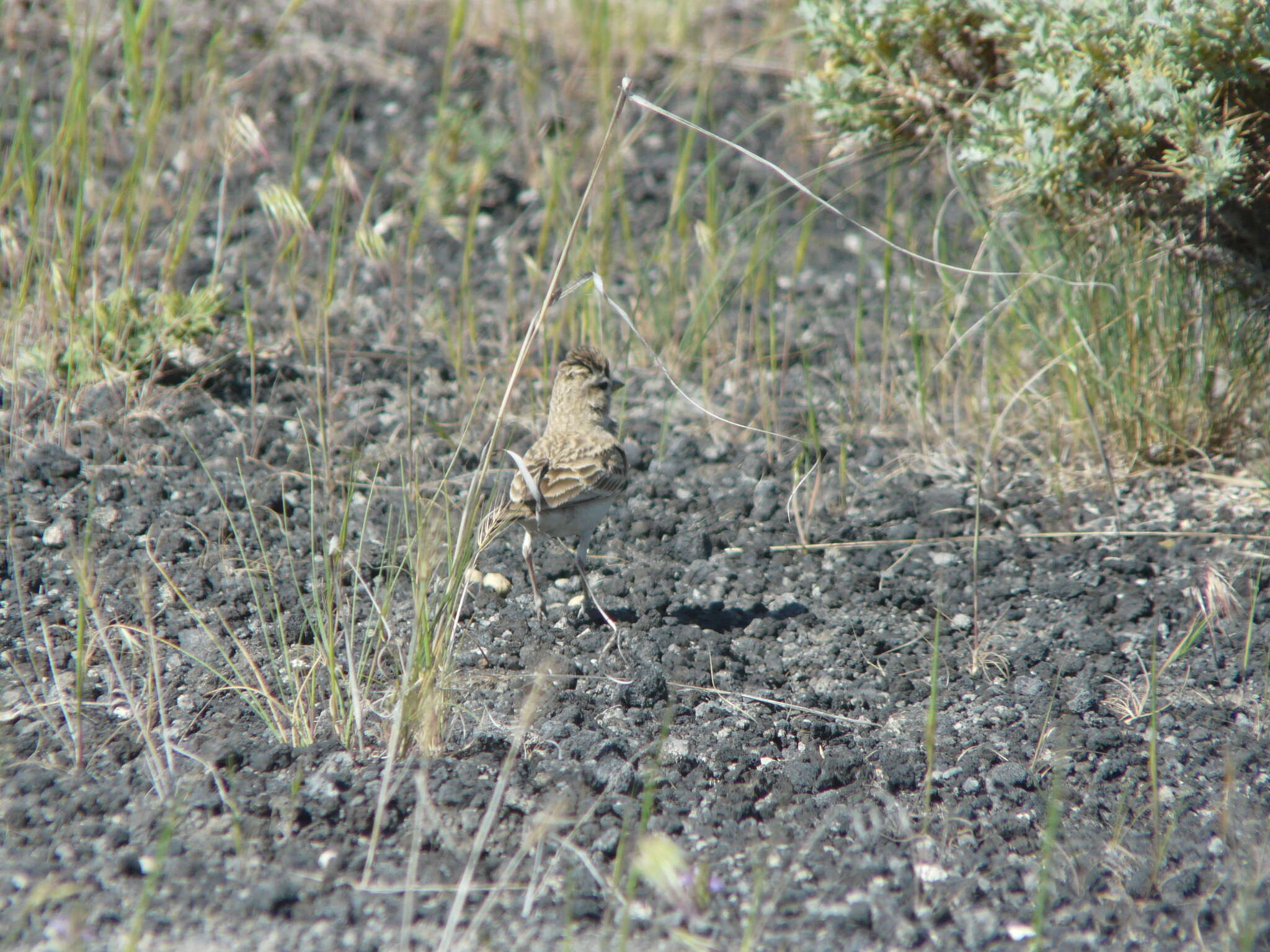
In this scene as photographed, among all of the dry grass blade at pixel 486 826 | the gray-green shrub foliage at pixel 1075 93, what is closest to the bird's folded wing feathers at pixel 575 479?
the dry grass blade at pixel 486 826

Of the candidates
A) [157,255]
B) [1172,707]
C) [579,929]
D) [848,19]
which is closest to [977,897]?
[579,929]

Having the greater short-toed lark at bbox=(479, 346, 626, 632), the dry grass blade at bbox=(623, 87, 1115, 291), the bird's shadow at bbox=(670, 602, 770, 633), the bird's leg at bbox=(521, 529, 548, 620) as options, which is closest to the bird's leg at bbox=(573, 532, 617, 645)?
the greater short-toed lark at bbox=(479, 346, 626, 632)

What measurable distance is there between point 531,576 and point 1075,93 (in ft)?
7.50

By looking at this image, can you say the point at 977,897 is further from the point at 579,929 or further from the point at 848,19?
the point at 848,19

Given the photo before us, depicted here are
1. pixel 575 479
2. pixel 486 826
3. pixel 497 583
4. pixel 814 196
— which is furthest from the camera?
pixel 497 583

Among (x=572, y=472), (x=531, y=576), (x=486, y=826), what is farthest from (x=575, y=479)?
(x=486, y=826)

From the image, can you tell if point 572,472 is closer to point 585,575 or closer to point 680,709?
point 585,575

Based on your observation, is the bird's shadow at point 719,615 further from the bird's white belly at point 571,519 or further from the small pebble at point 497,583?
the small pebble at point 497,583

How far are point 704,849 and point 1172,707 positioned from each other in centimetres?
156

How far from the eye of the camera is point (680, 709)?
3633 millimetres

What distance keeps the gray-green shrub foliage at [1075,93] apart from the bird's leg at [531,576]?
6.04 feet

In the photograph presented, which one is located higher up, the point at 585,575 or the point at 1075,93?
the point at 1075,93

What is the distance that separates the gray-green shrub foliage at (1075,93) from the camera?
11.8 ft

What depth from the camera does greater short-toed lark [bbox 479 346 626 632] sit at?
3.98 metres
